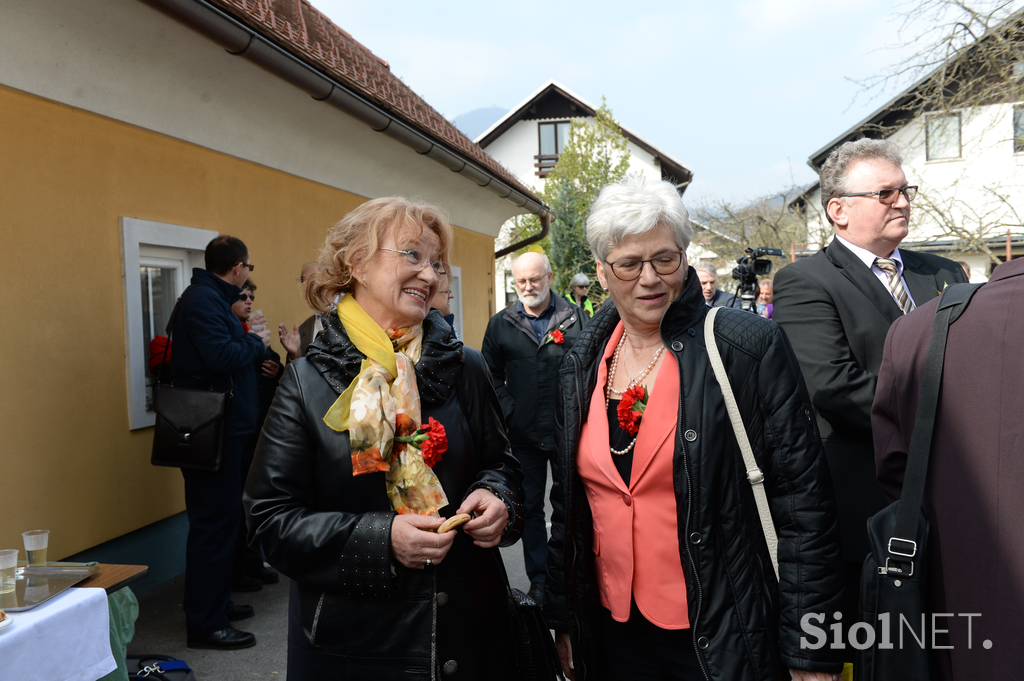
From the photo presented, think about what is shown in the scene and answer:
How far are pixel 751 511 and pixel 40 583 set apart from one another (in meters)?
2.33

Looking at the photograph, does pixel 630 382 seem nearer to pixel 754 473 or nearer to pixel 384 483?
pixel 754 473

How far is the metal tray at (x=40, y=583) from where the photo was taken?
2.27 meters

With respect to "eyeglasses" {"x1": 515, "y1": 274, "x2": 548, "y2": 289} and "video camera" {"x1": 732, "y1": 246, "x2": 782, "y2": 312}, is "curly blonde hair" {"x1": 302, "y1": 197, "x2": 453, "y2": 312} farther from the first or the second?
"video camera" {"x1": 732, "y1": 246, "x2": 782, "y2": 312}

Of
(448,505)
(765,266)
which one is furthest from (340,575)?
(765,266)

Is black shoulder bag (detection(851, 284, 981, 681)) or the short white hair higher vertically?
the short white hair

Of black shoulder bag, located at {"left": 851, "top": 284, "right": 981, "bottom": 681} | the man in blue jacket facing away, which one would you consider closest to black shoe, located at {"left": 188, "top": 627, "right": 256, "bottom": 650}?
the man in blue jacket facing away

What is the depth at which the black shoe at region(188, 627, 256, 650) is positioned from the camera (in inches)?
158

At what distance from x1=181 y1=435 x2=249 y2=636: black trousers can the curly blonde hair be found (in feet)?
7.62

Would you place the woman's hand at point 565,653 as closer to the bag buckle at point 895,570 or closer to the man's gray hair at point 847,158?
the bag buckle at point 895,570

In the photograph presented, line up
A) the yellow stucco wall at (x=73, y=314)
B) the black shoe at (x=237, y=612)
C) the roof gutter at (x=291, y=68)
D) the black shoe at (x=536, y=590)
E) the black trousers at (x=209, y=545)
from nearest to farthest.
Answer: the yellow stucco wall at (x=73, y=314) < the black trousers at (x=209, y=545) < the roof gutter at (x=291, y=68) < the black shoe at (x=237, y=612) < the black shoe at (x=536, y=590)

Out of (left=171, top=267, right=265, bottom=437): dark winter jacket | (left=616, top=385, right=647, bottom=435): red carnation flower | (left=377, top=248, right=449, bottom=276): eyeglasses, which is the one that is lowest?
(left=616, top=385, right=647, bottom=435): red carnation flower

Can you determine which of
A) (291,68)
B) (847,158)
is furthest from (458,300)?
(847,158)

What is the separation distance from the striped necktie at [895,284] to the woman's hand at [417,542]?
1.81m

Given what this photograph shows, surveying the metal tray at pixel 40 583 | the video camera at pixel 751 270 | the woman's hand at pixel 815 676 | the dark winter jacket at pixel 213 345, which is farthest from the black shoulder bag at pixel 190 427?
the video camera at pixel 751 270
